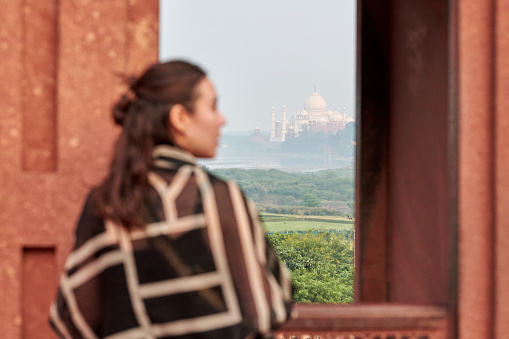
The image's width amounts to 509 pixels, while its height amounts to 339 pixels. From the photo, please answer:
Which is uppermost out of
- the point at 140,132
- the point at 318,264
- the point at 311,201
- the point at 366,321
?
the point at 140,132

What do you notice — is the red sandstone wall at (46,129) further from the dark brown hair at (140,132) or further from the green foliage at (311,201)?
the green foliage at (311,201)

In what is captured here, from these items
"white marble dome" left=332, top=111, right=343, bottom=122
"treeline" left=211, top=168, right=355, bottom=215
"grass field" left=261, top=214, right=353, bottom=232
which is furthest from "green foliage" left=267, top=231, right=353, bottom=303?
"white marble dome" left=332, top=111, right=343, bottom=122

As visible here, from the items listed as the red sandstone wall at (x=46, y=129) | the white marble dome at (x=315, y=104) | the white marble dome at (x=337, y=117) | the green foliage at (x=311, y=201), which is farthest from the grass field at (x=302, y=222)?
the red sandstone wall at (x=46, y=129)

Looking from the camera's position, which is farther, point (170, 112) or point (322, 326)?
point (322, 326)

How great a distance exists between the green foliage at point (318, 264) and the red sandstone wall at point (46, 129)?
3161 cm

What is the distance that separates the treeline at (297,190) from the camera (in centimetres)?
6122

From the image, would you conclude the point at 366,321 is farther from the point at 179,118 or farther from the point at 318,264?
the point at 318,264

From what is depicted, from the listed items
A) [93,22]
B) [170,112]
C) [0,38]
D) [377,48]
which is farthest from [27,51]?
[377,48]

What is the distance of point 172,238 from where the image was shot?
192 cm

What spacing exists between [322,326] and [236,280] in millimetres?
1378

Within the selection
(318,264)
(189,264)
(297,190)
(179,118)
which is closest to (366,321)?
(189,264)

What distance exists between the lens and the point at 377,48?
185 inches

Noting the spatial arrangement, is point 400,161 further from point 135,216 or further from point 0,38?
point 135,216

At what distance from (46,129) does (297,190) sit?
61.3 m
